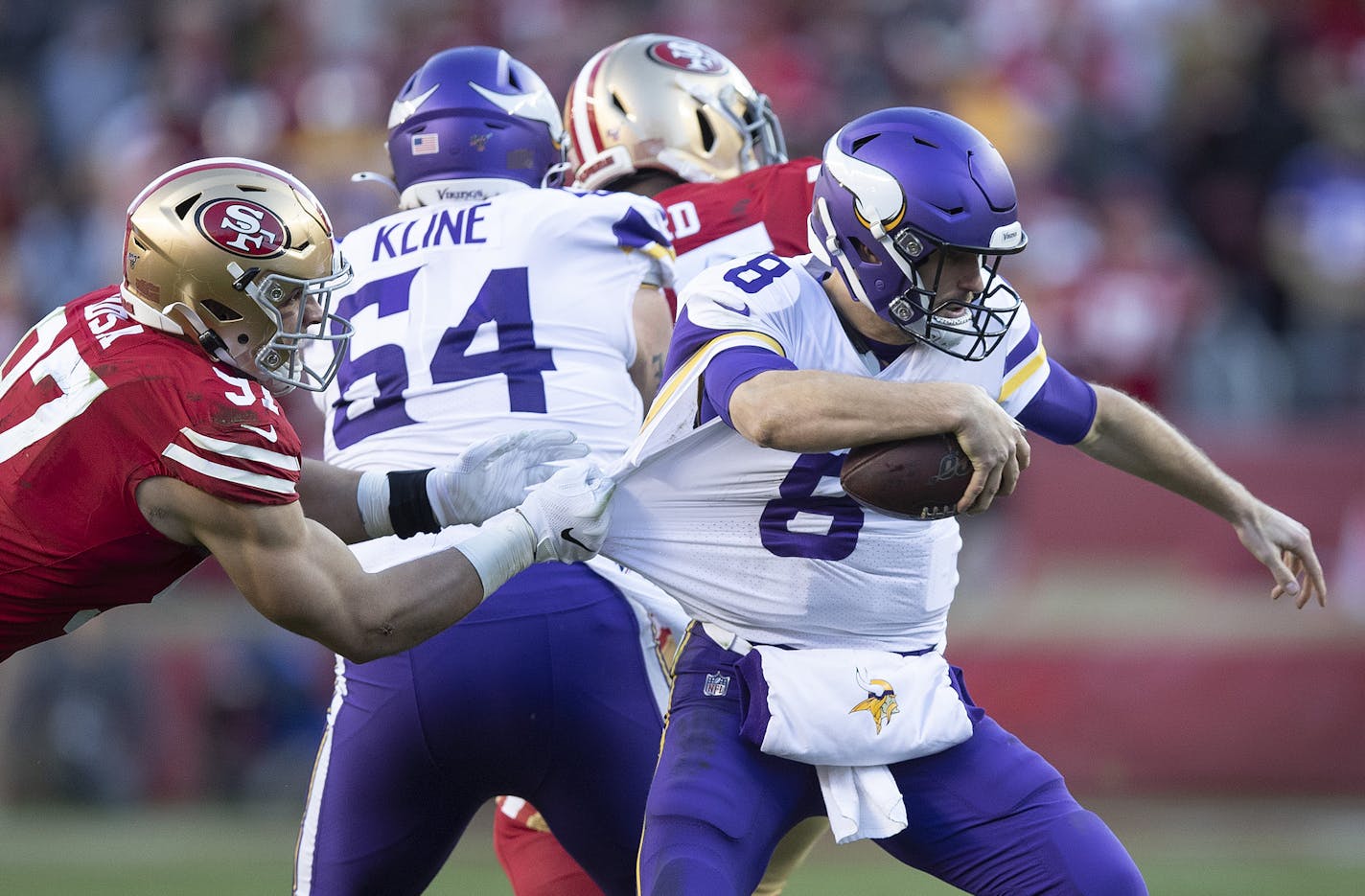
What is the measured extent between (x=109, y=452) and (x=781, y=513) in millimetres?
1316

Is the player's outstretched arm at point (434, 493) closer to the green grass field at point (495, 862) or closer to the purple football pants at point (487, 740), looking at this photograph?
the purple football pants at point (487, 740)

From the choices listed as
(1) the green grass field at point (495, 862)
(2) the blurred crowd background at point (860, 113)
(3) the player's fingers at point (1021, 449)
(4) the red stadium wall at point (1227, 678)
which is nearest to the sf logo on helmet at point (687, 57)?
(3) the player's fingers at point (1021, 449)

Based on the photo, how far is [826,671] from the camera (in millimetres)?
3514

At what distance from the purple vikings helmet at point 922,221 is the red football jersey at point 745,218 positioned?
0.97m

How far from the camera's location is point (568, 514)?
144 inches

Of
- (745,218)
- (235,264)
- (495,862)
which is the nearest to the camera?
(235,264)

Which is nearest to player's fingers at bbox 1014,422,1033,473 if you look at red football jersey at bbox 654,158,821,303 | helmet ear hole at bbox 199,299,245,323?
red football jersey at bbox 654,158,821,303

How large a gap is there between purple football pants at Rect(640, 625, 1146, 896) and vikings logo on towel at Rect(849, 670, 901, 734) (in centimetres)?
14

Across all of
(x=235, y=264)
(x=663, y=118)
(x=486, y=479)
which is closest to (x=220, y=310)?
(x=235, y=264)

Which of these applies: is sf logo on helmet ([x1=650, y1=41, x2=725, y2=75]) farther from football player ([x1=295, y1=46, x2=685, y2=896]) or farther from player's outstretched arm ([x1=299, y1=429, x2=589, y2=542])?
player's outstretched arm ([x1=299, y1=429, x2=589, y2=542])

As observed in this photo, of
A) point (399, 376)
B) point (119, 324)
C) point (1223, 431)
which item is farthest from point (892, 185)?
point (1223, 431)

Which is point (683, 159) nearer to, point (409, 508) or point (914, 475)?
point (409, 508)

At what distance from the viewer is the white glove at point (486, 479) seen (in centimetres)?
388

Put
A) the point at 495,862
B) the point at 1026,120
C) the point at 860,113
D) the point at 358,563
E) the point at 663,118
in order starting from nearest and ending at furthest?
the point at 358,563 → the point at 663,118 → the point at 495,862 → the point at 860,113 → the point at 1026,120
